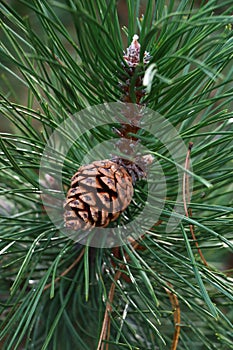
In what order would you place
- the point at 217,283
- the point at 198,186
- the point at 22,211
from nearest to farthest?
the point at 217,283, the point at 198,186, the point at 22,211

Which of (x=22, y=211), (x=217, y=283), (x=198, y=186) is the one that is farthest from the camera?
(x=22, y=211)

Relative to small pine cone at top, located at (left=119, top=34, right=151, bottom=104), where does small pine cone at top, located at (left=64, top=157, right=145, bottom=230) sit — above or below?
below

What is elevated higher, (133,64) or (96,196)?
(133,64)

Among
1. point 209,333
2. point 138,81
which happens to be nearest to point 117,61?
point 138,81

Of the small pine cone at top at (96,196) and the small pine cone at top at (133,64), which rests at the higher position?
the small pine cone at top at (133,64)

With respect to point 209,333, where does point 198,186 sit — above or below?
above

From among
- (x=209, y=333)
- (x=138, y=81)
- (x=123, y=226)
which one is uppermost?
(x=138, y=81)

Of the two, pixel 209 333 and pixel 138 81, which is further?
pixel 209 333

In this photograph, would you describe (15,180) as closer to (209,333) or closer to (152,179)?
(152,179)
